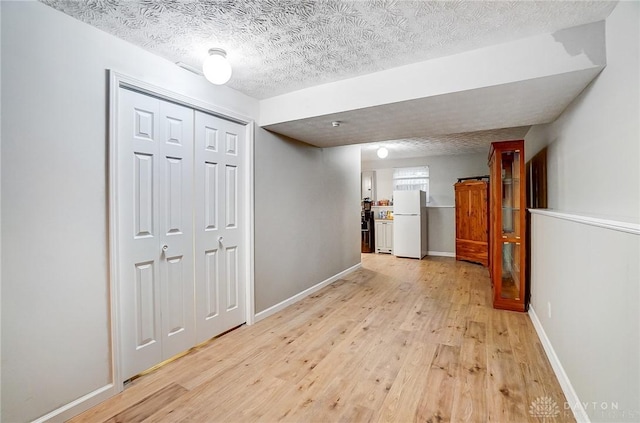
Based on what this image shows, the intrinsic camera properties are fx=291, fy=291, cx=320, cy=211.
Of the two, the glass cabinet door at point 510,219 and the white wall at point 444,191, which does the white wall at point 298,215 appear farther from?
the white wall at point 444,191

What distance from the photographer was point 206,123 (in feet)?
8.48

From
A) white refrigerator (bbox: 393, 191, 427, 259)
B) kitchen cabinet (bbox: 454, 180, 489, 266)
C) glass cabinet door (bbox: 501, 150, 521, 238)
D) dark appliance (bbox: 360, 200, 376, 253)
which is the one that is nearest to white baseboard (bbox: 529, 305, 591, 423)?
glass cabinet door (bbox: 501, 150, 521, 238)

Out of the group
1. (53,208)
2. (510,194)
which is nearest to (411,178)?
(510,194)

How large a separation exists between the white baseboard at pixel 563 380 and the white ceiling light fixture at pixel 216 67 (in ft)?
9.63

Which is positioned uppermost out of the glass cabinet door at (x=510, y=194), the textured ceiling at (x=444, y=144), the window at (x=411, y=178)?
the textured ceiling at (x=444, y=144)

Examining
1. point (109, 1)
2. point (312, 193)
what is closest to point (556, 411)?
point (312, 193)

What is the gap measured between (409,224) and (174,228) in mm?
5126

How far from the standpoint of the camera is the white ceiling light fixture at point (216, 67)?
2006mm

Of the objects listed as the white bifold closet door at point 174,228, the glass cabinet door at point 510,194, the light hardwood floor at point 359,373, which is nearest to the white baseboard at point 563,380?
the light hardwood floor at point 359,373

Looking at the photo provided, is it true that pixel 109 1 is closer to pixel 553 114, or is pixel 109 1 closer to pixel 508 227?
pixel 553 114

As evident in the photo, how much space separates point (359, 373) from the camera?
214cm

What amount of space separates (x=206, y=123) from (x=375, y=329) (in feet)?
8.25

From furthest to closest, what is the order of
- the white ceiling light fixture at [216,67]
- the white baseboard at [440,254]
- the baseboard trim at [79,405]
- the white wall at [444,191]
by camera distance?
the white baseboard at [440,254]
the white wall at [444,191]
the white ceiling light fixture at [216,67]
the baseboard trim at [79,405]

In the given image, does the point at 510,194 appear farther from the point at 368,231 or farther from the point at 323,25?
the point at 368,231
